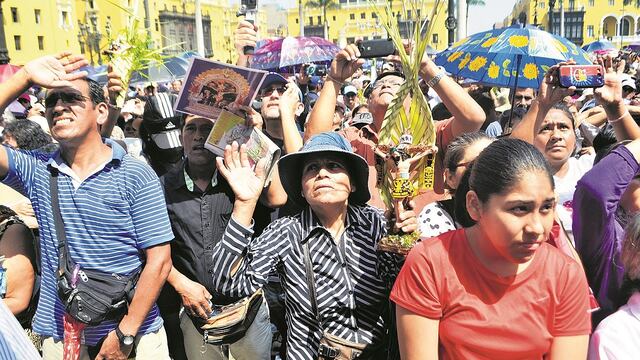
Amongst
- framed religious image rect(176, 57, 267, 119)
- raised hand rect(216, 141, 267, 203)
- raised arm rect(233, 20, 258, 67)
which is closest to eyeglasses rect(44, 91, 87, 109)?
framed religious image rect(176, 57, 267, 119)

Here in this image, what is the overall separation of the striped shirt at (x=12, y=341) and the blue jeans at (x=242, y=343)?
58.4 inches

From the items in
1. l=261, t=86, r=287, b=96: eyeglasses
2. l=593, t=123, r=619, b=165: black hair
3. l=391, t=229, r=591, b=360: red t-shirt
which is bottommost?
l=391, t=229, r=591, b=360: red t-shirt

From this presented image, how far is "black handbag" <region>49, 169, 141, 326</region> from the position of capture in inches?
104

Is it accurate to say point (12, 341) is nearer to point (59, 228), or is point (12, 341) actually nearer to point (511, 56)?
point (59, 228)

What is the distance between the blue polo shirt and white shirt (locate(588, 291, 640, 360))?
78.3 inches

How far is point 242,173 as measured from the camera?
276 cm

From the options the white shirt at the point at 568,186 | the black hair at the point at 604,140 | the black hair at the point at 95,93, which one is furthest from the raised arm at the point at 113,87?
the black hair at the point at 604,140

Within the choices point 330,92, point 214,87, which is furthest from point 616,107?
point 214,87

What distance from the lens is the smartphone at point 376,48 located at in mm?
3023

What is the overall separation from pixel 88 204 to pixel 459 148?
5.97 ft

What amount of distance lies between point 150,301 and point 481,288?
162 cm

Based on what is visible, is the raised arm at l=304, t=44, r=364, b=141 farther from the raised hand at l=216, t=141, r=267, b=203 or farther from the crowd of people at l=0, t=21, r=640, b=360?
the raised hand at l=216, t=141, r=267, b=203

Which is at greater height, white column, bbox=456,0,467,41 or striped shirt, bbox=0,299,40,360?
white column, bbox=456,0,467,41

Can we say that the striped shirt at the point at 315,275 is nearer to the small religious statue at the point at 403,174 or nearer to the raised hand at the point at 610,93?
the small religious statue at the point at 403,174
